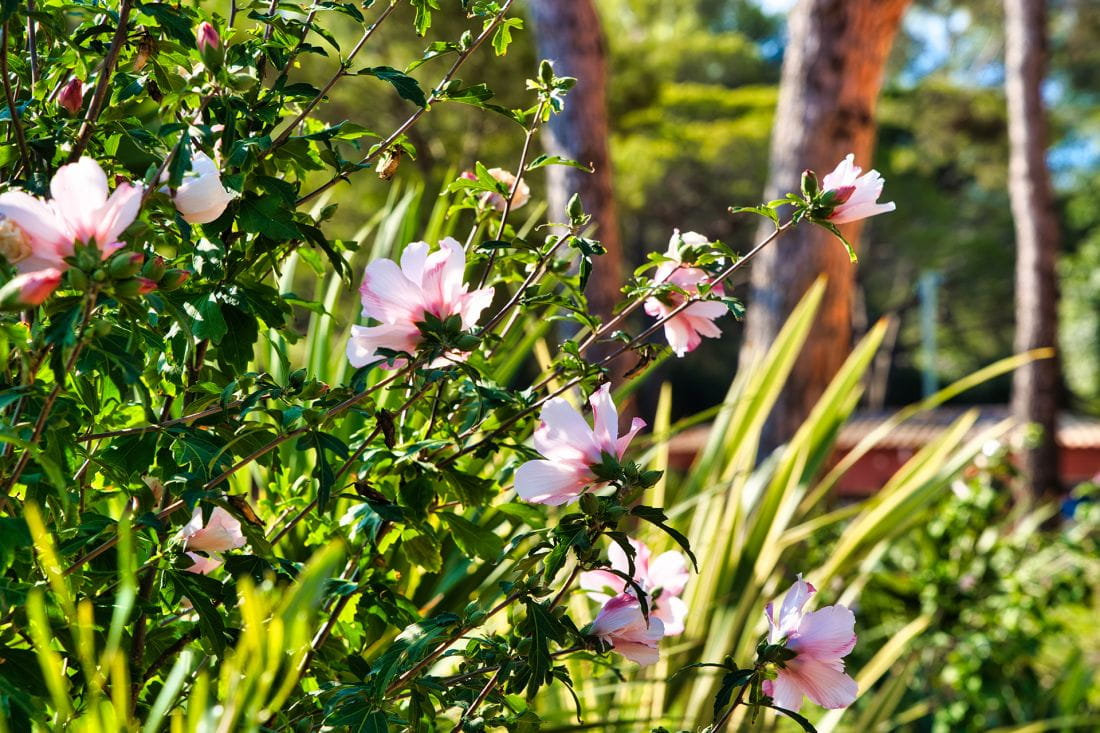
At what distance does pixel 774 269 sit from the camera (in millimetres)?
3287

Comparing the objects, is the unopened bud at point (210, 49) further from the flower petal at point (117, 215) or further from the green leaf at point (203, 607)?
the green leaf at point (203, 607)

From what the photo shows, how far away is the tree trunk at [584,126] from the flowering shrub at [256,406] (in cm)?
259

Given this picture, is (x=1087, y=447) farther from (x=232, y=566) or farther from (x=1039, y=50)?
(x=232, y=566)

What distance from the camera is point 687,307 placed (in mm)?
801

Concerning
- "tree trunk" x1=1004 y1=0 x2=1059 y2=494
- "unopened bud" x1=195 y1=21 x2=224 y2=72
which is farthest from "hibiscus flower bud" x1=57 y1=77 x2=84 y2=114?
"tree trunk" x1=1004 y1=0 x2=1059 y2=494

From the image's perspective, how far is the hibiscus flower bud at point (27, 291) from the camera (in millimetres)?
478

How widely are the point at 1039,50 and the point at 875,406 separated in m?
9.30

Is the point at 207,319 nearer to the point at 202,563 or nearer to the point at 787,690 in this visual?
the point at 202,563

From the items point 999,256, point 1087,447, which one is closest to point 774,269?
point 1087,447

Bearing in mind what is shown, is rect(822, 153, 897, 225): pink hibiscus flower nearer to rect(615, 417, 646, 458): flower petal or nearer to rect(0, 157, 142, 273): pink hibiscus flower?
rect(615, 417, 646, 458): flower petal

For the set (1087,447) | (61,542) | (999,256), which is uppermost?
(999,256)

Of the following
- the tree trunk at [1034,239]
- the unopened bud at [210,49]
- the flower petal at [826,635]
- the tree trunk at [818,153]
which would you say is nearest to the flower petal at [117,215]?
the unopened bud at [210,49]

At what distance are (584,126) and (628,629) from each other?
308cm

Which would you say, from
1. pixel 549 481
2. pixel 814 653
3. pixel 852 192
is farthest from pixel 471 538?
pixel 852 192
